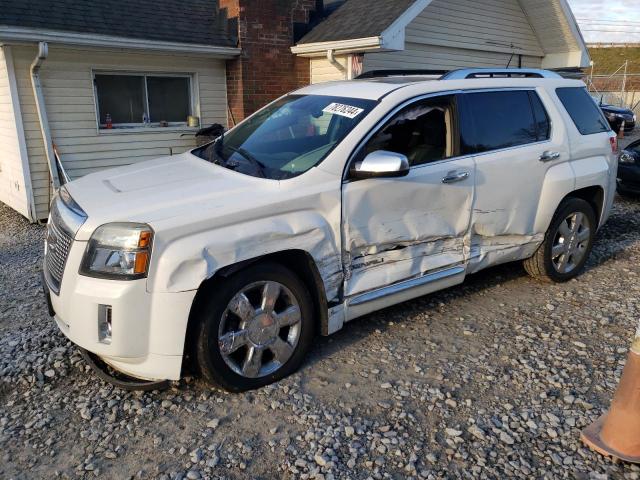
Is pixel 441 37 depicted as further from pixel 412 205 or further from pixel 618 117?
pixel 618 117

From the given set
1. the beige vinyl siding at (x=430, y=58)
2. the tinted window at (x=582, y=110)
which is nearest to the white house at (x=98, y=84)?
the beige vinyl siding at (x=430, y=58)

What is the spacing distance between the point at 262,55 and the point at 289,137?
635cm

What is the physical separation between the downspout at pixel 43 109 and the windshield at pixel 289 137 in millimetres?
4457

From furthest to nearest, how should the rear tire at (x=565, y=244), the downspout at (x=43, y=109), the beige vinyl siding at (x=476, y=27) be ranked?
the beige vinyl siding at (x=476, y=27) → the downspout at (x=43, y=109) → the rear tire at (x=565, y=244)

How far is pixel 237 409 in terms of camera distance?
317 cm

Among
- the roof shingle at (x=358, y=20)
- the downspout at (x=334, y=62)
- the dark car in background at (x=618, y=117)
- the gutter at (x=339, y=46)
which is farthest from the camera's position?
the dark car in background at (x=618, y=117)

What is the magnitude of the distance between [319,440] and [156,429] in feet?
3.03

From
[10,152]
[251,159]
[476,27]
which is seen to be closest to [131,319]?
[251,159]

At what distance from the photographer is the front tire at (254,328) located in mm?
3061

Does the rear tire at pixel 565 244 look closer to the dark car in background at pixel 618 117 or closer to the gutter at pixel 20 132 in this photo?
the gutter at pixel 20 132

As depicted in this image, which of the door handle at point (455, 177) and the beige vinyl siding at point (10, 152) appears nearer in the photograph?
the door handle at point (455, 177)

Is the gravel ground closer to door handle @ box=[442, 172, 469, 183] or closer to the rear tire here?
the rear tire

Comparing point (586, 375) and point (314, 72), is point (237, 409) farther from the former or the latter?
point (314, 72)

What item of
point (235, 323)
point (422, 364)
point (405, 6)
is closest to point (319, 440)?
point (235, 323)
